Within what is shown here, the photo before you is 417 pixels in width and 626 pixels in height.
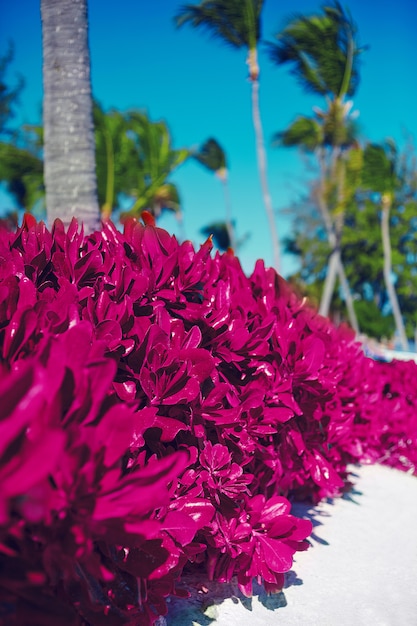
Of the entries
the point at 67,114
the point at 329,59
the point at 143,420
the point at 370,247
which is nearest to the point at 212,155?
the point at 370,247

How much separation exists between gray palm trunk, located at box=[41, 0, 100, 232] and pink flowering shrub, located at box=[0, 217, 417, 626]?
135 centimetres

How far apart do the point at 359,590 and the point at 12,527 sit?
1965mm

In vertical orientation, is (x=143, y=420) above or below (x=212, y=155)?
below

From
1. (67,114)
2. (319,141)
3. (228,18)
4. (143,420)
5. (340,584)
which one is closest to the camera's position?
(143,420)

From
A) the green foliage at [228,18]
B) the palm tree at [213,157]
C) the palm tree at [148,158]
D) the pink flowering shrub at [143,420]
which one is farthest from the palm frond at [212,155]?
the pink flowering shrub at [143,420]

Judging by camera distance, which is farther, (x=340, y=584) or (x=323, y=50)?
(x=323, y=50)

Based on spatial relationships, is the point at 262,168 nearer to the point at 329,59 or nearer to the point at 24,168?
→ the point at 329,59

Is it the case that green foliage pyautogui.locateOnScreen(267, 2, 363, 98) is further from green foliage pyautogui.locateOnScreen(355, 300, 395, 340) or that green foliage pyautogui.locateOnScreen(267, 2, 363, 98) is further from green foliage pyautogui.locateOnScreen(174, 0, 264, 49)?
green foliage pyautogui.locateOnScreen(355, 300, 395, 340)

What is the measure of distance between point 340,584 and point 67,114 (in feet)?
11.2

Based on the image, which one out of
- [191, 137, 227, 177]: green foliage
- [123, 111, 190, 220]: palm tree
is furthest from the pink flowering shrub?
[191, 137, 227, 177]: green foliage

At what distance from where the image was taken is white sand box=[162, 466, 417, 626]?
2.13 meters

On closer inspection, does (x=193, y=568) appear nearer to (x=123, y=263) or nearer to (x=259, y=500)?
(x=259, y=500)

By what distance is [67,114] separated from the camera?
3.82 meters

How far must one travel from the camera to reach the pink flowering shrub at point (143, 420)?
Answer: 1036 millimetres
